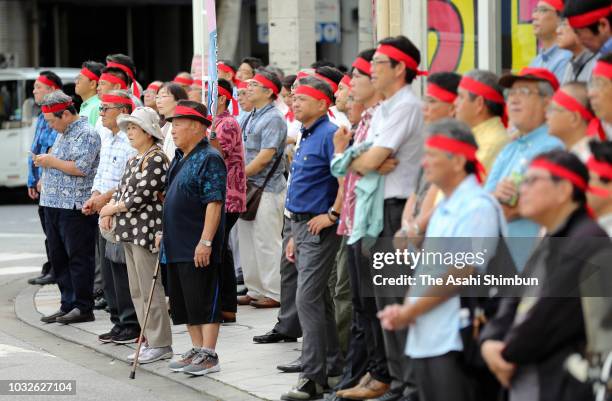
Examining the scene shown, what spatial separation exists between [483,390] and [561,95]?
1.42 meters

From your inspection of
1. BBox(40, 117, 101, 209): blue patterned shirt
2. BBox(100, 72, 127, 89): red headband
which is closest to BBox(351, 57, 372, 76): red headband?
BBox(40, 117, 101, 209): blue patterned shirt

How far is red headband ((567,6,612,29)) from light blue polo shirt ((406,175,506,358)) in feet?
5.31

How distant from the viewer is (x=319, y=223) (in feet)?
26.8

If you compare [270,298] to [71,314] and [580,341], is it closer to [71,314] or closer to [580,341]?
[71,314]

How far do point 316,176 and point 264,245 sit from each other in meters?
3.37

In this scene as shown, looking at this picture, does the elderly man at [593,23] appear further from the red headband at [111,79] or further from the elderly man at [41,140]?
the elderly man at [41,140]

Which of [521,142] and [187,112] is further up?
[187,112]

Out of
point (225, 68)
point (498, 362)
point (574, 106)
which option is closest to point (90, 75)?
point (225, 68)

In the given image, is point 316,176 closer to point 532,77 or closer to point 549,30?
point 549,30

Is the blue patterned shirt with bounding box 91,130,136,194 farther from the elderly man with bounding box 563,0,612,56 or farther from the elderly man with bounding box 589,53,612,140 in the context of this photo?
the elderly man with bounding box 589,53,612,140

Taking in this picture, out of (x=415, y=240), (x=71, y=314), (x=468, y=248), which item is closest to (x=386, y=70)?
(x=415, y=240)

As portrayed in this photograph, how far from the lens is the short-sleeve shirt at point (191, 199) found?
8945mm

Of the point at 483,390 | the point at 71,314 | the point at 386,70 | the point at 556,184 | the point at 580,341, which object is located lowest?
the point at 71,314

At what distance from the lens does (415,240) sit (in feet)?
21.1
